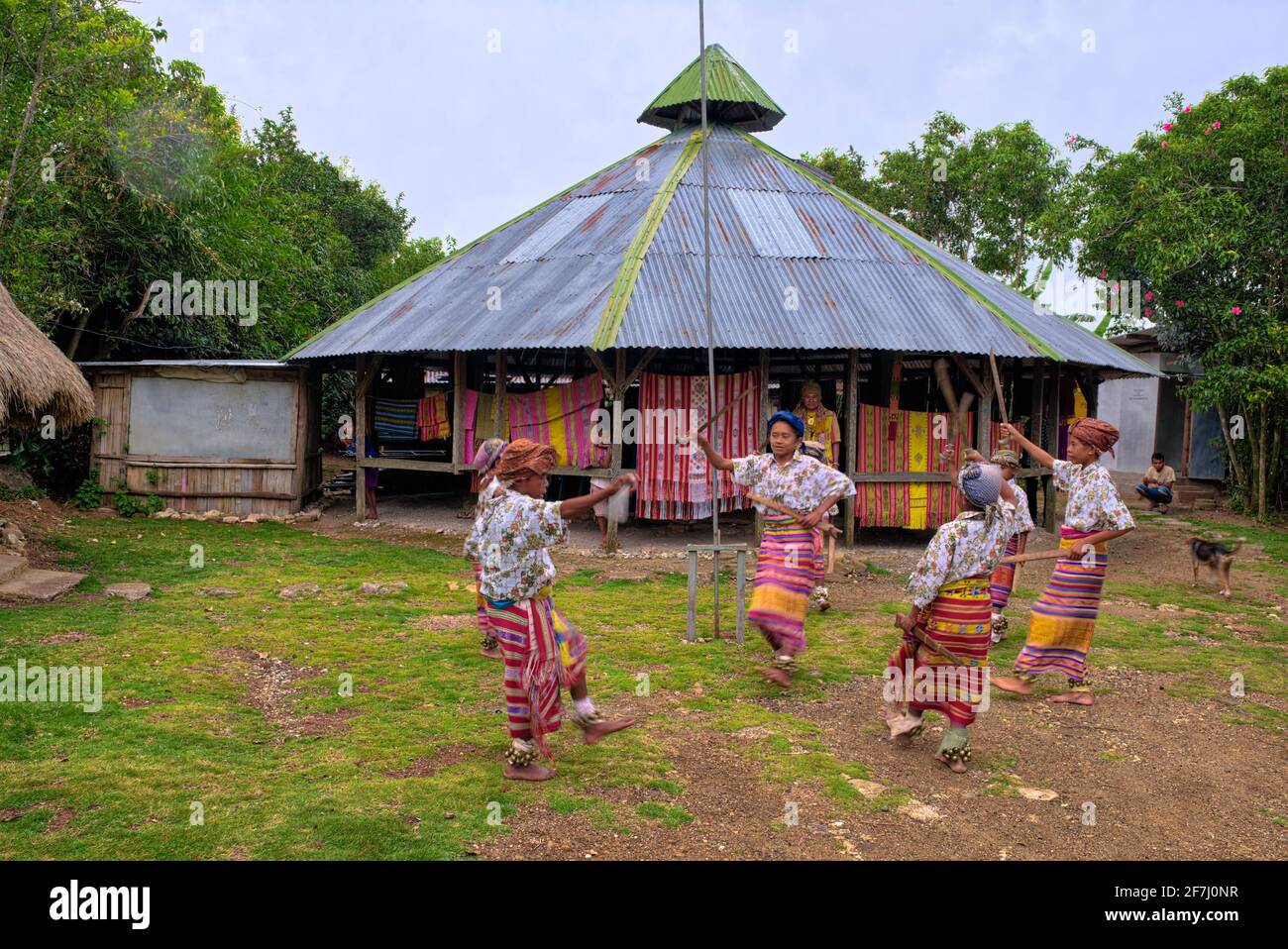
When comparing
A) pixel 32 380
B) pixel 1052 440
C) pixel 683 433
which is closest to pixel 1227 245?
→ pixel 1052 440

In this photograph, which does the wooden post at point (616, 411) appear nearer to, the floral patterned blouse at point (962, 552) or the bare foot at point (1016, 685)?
the bare foot at point (1016, 685)

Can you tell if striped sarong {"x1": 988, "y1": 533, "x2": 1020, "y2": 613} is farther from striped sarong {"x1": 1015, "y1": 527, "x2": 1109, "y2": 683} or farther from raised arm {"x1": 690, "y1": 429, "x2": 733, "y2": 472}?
raised arm {"x1": 690, "y1": 429, "x2": 733, "y2": 472}

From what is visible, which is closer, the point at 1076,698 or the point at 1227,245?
the point at 1076,698

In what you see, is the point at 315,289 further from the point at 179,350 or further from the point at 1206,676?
the point at 1206,676

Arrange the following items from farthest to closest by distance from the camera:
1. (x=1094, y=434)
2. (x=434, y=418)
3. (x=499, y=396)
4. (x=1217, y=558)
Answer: (x=434, y=418), (x=499, y=396), (x=1217, y=558), (x=1094, y=434)

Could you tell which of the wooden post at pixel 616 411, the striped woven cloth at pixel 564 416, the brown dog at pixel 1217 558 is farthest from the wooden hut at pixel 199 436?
the brown dog at pixel 1217 558

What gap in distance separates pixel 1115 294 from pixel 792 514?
15491 mm

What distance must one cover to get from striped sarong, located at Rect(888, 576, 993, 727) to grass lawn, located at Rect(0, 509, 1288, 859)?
59cm

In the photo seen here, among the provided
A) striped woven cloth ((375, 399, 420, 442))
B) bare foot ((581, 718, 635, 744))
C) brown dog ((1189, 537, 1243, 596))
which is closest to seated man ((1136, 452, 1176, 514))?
brown dog ((1189, 537, 1243, 596))

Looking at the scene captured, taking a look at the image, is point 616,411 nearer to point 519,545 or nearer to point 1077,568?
point 1077,568

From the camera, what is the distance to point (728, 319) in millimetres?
11727

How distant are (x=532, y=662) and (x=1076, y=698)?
3846mm

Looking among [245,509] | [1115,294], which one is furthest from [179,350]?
[1115,294]

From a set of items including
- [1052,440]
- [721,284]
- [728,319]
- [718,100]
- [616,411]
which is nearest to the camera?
[616,411]
